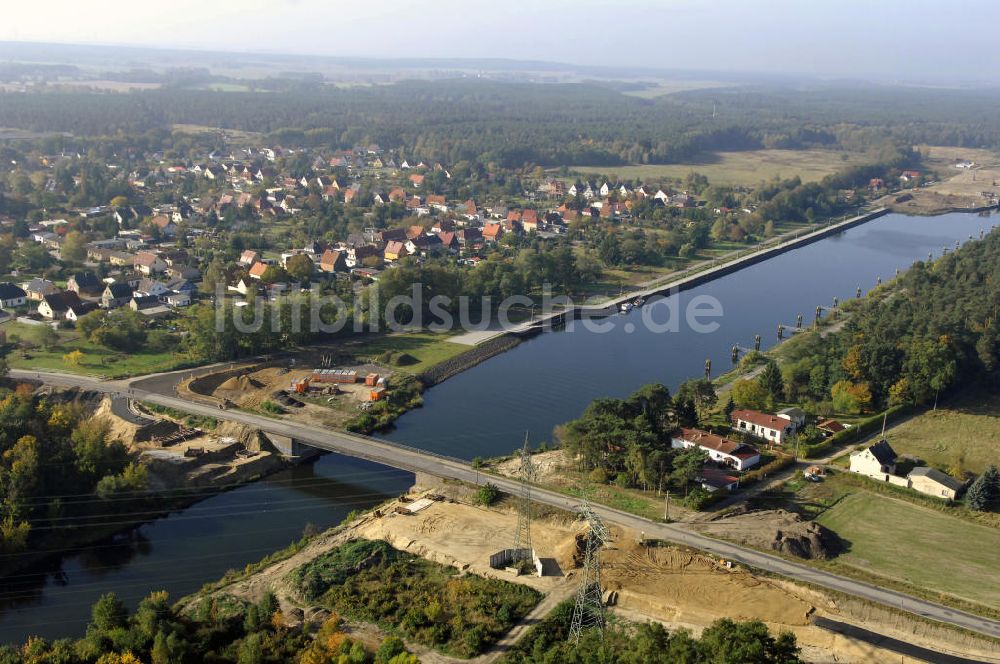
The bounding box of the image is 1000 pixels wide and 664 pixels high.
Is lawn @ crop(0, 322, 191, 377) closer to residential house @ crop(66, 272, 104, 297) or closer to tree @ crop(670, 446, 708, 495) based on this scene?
residential house @ crop(66, 272, 104, 297)

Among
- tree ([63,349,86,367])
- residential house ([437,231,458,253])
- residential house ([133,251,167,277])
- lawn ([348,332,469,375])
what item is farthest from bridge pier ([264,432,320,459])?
residential house ([437,231,458,253])

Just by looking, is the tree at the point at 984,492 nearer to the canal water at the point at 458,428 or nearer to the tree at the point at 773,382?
the tree at the point at 773,382

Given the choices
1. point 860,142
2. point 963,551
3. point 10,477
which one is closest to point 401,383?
point 10,477

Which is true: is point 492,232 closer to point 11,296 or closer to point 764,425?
point 11,296

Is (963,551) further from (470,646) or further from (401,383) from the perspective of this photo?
(401,383)

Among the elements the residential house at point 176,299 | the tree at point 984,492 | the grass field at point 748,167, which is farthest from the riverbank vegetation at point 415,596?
the grass field at point 748,167

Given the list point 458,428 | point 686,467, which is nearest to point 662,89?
point 458,428
